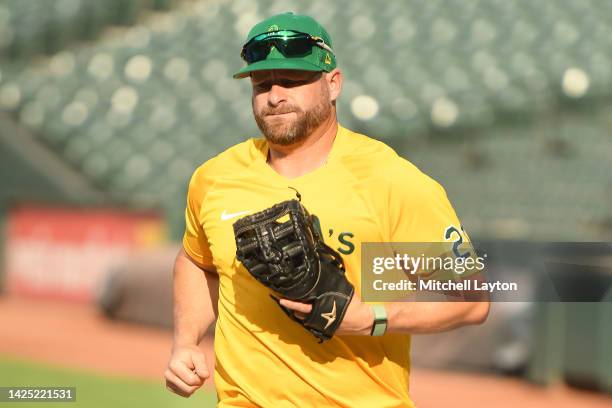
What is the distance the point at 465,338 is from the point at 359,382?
6665mm

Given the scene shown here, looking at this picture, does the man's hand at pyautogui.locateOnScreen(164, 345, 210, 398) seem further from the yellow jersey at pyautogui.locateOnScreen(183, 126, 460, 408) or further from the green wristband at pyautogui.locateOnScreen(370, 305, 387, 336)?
the green wristband at pyautogui.locateOnScreen(370, 305, 387, 336)

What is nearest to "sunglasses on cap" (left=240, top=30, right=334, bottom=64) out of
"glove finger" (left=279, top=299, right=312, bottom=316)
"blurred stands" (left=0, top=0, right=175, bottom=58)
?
"glove finger" (left=279, top=299, right=312, bottom=316)

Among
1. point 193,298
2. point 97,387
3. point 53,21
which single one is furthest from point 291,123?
point 53,21

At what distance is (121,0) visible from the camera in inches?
674

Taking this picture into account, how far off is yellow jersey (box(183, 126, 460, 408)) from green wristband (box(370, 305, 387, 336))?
0.62 ft

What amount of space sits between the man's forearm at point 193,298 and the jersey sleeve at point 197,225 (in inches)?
2.2

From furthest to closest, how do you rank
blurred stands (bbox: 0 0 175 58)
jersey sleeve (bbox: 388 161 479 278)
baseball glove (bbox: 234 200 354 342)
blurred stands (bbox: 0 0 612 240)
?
blurred stands (bbox: 0 0 175 58)
blurred stands (bbox: 0 0 612 240)
jersey sleeve (bbox: 388 161 479 278)
baseball glove (bbox: 234 200 354 342)

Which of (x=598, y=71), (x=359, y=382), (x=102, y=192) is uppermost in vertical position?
(x=598, y=71)

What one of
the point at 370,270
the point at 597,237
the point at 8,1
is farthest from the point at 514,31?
the point at 370,270

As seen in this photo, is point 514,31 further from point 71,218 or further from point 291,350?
point 291,350

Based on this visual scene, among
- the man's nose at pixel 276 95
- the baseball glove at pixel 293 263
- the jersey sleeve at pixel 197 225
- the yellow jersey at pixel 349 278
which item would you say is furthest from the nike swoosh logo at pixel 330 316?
the jersey sleeve at pixel 197 225

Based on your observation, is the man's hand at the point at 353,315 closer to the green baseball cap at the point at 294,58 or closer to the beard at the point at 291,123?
the beard at the point at 291,123

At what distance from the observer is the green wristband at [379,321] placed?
109 inches

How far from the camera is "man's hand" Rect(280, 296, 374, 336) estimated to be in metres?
2.72
